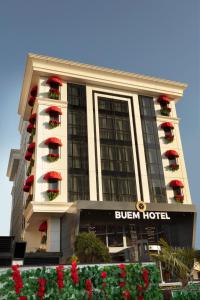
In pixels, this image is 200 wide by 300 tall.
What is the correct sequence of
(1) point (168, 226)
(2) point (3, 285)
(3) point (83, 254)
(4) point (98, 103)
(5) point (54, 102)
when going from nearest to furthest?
(2) point (3, 285) → (3) point (83, 254) → (1) point (168, 226) → (5) point (54, 102) → (4) point (98, 103)

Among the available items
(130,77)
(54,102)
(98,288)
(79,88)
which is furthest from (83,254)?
(130,77)

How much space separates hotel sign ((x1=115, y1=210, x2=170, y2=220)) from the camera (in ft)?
130

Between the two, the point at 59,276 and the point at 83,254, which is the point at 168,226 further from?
the point at 59,276

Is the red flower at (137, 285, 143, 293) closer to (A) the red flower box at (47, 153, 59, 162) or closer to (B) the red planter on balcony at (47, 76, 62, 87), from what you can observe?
(A) the red flower box at (47, 153, 59, 162)

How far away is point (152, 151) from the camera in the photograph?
157 ft

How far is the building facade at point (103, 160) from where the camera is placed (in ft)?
131

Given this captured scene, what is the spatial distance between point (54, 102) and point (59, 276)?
1342 inches

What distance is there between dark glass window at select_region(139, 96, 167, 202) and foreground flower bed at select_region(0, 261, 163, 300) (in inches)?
1159

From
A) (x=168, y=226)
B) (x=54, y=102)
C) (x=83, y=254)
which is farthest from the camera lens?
(x=54, y=102)

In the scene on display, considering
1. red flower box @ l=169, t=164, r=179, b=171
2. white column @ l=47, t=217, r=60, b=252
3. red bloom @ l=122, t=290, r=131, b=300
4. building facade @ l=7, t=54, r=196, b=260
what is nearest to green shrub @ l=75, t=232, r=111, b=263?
building facade @ l=7, t=54, r=196, b=260

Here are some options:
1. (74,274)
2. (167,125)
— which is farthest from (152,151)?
(74,274)

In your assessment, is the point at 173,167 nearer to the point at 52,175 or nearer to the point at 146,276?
the point at 52,175

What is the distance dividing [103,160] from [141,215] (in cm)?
879

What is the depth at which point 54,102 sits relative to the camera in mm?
45375
